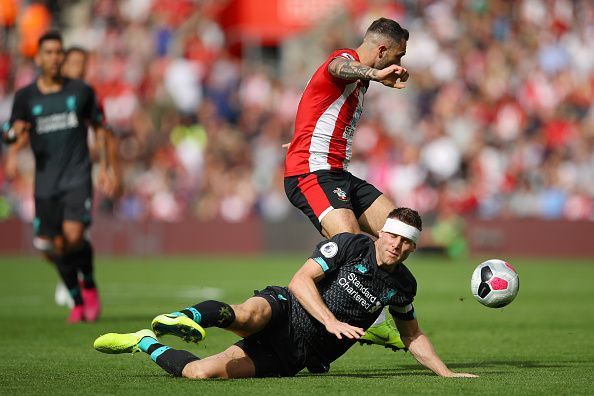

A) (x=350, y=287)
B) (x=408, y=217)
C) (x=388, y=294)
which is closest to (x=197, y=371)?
(x=350, y=287)

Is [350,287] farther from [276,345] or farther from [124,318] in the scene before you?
[124,318]

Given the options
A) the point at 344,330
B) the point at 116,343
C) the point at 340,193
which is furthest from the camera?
the point at 340,193

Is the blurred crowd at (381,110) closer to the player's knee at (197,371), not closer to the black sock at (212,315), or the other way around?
the player's knee at (197,371)

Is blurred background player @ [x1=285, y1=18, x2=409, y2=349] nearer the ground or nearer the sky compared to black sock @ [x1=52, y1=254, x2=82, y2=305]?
nearer the sky

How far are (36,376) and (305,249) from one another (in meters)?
18.2

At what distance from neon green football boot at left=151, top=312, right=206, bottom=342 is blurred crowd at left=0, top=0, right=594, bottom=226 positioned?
59.0ft

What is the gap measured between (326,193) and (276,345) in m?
1.74

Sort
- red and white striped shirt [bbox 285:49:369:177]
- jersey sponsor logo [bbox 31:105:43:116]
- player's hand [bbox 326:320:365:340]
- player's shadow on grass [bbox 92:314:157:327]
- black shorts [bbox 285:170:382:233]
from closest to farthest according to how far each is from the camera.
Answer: player's hand [bbox 326:320:365:340], black shorts [bbox 285:170:382:233], red and white striped shirt [bbox 285:49:369:177], player's shadow on grass [bbox 92:314:157:327], jersey sponsor logo [bbox 31:105:43:116]

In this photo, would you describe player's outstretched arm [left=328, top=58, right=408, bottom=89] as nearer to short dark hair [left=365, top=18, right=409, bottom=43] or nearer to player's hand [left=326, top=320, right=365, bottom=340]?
short dark hair [left=365, top=18, right=409, bottom=43]

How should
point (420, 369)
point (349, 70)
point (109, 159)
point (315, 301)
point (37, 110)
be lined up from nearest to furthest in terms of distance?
point (315, 301) → point (349, 70) → point (420, 369) → point (37, 110) → point (109, 159)

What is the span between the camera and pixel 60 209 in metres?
13.5

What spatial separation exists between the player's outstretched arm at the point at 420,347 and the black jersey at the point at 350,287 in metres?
0.30

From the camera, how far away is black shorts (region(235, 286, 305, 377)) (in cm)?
848

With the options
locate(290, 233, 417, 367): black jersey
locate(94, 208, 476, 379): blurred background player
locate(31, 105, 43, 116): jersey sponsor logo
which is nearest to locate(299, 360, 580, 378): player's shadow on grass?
locate(94, 208, 476, 379): blurred background player
